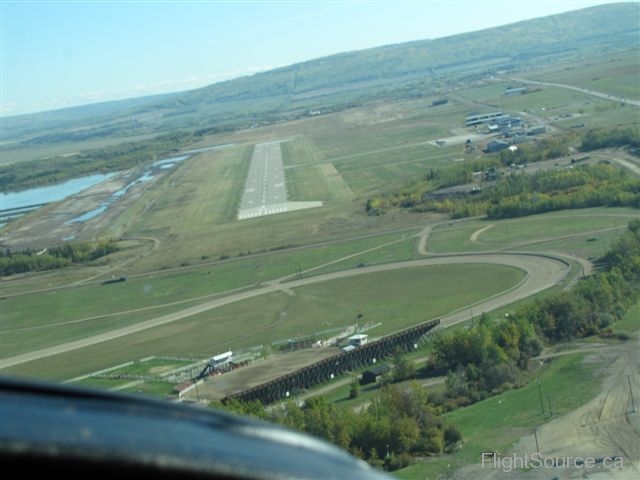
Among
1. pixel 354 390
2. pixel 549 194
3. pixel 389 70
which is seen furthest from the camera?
pixel 389 70

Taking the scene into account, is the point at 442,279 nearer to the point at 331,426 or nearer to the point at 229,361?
the point at 229,361

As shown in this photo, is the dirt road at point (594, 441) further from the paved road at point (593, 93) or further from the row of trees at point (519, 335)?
the paved road at point (593, 93)

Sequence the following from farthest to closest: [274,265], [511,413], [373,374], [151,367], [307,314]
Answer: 1. [274,265]
2. [307,314]
3. [151,367]
4. [373,374]
5. [511,413]

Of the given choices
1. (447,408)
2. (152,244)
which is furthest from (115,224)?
(447,408)

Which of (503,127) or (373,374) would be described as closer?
(373,374)

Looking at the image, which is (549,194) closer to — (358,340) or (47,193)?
(358,340)

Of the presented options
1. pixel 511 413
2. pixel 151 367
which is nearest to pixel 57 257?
pixel 151 367

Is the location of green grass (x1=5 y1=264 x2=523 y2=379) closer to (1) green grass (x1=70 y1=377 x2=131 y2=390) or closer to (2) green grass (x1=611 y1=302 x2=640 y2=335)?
(1) green grass (x1=70 y1=377 x2=131 y2=390)
